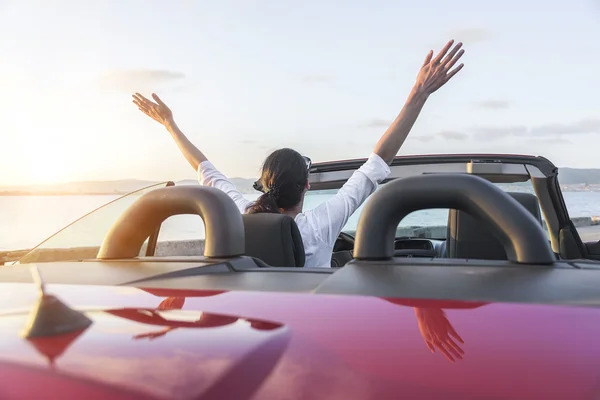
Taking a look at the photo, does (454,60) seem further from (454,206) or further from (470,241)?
(454,206)

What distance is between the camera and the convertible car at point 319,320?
74cm

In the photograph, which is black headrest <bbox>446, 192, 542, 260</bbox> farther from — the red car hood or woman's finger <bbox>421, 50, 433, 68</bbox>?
the red car hood

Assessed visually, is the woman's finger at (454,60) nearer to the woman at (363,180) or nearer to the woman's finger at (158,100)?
the woman at (363,180)

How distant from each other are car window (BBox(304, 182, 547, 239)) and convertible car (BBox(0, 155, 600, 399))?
10.4 ft

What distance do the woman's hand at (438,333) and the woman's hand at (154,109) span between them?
347 centimetres

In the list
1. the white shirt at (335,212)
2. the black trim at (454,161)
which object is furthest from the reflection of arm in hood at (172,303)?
the black trim at (454,161)

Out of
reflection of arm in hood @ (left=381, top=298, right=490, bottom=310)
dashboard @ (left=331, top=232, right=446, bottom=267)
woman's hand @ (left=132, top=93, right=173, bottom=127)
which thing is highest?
woman's hand @ (left=132, top=93, right=173, bottom=127)

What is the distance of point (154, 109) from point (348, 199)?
1648mm

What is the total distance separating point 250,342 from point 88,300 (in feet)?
1.65

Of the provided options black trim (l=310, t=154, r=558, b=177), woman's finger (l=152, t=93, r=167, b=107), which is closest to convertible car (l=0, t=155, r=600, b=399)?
woman's finger (l=152, t=93, r=167, b=107)

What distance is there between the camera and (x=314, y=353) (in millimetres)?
825

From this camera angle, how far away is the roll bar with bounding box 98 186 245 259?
5.70ft

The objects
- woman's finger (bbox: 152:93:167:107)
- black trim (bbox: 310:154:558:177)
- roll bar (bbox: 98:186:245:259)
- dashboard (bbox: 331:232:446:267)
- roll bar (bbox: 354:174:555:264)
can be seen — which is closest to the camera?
roll bar (bbox: 354:174:555:264)

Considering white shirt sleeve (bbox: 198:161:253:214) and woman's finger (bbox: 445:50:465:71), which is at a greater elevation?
woman's finger (bbox: 445:50:465:71)
